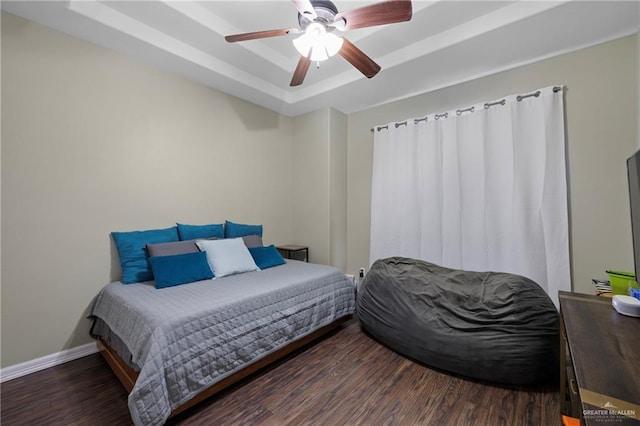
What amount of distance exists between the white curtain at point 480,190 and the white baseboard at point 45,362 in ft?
10.1

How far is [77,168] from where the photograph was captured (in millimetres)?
2305

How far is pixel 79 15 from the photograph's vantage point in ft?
6.73

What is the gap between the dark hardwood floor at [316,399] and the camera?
5.30 feet

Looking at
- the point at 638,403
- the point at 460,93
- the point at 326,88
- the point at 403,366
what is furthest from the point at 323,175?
the point at 638,403

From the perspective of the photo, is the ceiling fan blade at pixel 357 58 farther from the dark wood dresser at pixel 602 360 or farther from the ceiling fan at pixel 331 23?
the dark wood dresser at pixel 602 360

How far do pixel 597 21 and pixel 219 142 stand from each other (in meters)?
3.62

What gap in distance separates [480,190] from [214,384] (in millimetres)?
2903

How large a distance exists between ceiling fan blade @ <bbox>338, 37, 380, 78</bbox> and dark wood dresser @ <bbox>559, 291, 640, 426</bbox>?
197 cm

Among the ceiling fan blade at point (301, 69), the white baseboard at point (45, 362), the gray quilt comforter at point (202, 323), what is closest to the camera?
the gray quilt comforter at point (202, 323)

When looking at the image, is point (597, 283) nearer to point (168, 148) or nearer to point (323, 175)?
point (323, 175)

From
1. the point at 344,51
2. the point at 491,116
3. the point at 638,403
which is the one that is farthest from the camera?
the point at 491,116

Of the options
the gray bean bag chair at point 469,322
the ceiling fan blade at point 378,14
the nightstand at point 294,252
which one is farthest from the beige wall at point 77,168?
the gray bean bag chair at point 469,322

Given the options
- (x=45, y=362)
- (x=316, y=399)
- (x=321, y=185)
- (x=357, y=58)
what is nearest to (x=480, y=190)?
(x=357, y=58)

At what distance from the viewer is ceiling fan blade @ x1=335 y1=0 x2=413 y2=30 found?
153cm
